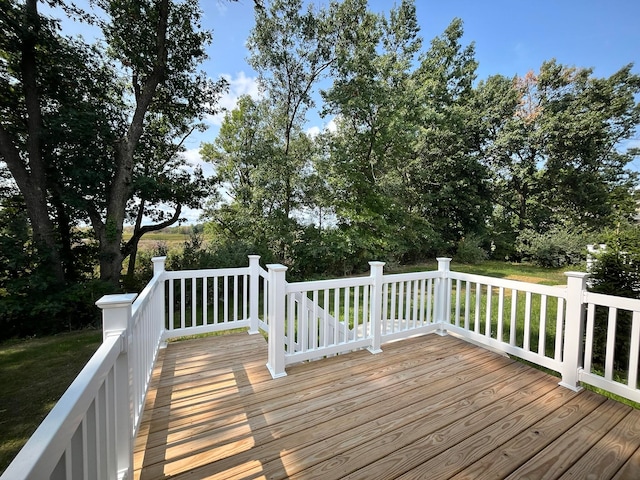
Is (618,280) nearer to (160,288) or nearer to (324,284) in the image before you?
(324,284)

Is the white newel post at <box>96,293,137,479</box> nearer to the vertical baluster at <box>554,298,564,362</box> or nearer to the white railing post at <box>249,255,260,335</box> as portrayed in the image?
the white railing post at <box>249,255,260,335</box>

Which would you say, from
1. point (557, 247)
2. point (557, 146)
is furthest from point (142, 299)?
point (557, 146)

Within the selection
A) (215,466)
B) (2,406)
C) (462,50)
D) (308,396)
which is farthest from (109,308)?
(462,50)

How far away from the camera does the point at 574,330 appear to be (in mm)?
2496

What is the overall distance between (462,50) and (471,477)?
16.5 metres

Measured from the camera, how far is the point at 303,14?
8.05 meters

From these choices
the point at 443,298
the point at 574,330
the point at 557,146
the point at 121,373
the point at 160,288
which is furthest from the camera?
the point at 557,146

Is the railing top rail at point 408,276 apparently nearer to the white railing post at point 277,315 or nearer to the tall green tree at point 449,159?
the white railing post at point 277,315

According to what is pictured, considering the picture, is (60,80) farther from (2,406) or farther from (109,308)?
(109,308)

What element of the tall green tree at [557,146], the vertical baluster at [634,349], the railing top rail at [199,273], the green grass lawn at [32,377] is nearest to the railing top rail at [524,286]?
the vertical baluster at [634,349]

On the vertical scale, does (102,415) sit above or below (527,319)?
above

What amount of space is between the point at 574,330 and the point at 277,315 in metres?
2.64

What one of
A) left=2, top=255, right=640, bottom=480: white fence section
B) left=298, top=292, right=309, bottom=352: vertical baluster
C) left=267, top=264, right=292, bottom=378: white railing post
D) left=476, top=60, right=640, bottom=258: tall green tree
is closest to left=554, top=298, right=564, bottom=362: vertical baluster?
left=2, top=255, right=640, bottom=480: white fence section

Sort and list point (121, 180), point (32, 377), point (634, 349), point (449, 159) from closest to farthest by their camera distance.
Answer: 1. point (634, 349)
2. point (32, 377)
3. point (121, 180)
4. point (449, 159)
